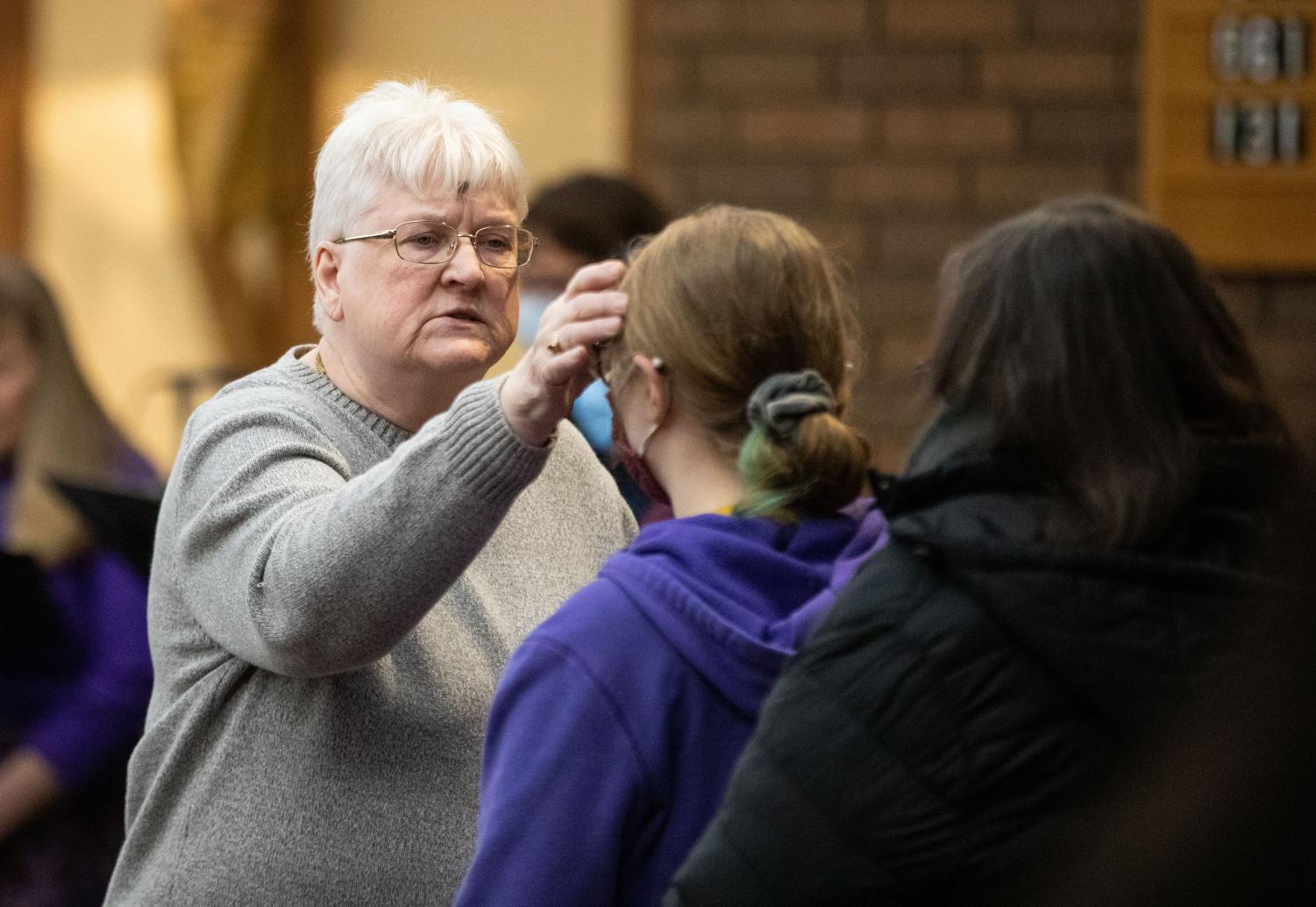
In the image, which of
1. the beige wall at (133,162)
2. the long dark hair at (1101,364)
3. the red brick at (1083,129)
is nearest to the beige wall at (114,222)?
the beige wall at (133,162)

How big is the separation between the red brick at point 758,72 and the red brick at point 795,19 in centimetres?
6

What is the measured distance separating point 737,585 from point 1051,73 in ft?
10.6

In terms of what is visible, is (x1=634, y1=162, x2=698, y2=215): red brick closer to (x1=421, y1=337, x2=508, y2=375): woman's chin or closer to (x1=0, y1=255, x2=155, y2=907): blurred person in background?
(x1=0, y1=255, x2=155, y2=907): blurred person in background

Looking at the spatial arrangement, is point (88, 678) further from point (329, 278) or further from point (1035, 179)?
point (1035, 179)

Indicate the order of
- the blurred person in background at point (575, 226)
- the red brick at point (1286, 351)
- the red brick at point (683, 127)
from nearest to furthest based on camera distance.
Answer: the blurred person in background at point (575, 226) < the red brick at point (1286, 351) < the red brick at point (683, 127)

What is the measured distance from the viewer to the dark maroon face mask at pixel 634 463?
1.69 m

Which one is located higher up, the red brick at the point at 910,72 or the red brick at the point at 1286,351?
the red brick at the point at 910,72

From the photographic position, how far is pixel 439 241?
190cm

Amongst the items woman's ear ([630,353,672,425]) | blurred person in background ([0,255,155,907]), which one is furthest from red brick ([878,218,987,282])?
woman's ear ([630,353,672,425])

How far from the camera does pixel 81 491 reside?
2.69 metres

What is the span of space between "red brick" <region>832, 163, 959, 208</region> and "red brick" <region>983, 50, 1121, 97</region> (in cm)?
27

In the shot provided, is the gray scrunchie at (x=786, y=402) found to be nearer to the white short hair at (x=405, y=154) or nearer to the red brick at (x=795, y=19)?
the white short hair at (x=405, y=154)

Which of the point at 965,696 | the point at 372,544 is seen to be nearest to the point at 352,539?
the point at 372,544

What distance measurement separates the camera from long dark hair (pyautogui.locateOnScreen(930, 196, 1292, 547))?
4.50 ft
